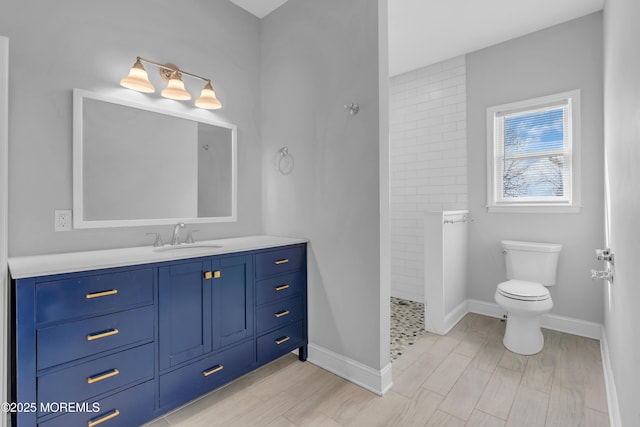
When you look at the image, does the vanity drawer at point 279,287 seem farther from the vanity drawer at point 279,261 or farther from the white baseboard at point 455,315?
the white baseboard at point 455,315

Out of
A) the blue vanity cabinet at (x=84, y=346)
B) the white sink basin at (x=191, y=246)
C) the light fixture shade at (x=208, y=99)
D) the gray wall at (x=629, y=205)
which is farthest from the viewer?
the light fixture shade at (x=208, y=99)

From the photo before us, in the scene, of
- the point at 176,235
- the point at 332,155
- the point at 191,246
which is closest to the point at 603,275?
the point at 332,155

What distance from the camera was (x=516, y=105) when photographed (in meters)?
3.05

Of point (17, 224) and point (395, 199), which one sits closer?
point (17, 224)

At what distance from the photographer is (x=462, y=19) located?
2.77 meters

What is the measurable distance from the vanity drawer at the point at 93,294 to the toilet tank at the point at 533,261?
3.05 metres

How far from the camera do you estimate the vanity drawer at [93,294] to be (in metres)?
1.30

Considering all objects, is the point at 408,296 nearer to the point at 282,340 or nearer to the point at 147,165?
the point at 282,340

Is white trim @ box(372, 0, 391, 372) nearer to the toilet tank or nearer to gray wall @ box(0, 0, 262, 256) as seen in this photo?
gray wall @ box(0, 0, 262, 256)

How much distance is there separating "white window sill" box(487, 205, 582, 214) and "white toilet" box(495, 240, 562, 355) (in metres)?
0.32

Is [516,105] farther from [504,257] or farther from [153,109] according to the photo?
[153,109]

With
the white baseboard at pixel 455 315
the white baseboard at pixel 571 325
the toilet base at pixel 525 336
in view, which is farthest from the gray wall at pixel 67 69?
the white baseboard at pixel 571 325

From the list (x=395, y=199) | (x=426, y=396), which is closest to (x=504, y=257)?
(x=395, y=199)

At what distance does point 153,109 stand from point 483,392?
9.52 ft
